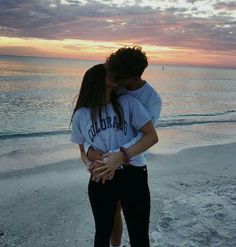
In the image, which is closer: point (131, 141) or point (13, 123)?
point (131, 141)

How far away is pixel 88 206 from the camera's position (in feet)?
17.3

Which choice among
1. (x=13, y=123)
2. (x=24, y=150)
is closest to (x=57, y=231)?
(x=24, y=150)

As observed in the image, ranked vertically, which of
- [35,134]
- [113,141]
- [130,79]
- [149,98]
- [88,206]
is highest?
[130,79]

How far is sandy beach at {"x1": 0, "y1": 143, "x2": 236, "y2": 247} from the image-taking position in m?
4.26

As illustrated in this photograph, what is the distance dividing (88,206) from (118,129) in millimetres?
3051

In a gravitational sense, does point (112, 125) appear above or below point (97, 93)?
below

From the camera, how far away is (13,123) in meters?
15.9

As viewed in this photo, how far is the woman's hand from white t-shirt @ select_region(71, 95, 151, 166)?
11 cm

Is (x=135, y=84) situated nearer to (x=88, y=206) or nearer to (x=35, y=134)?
(x=88, y=206)

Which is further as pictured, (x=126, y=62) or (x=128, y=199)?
(x=128, y=199)

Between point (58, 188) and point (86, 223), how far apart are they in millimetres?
1791

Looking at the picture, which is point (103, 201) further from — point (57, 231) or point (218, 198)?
point (218, 198)

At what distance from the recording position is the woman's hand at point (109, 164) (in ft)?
7.89

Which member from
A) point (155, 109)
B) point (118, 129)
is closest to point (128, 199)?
point (118, 129)
